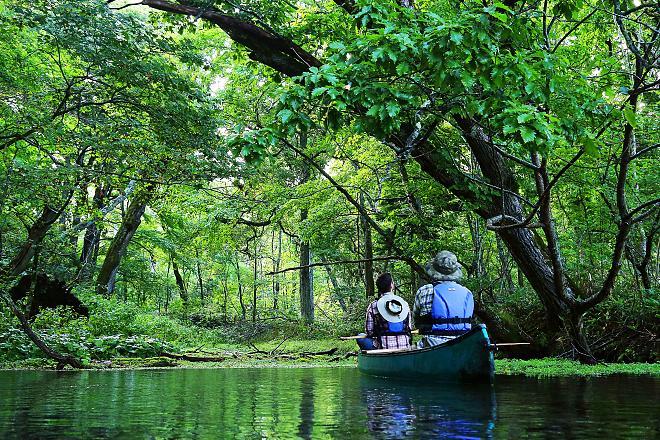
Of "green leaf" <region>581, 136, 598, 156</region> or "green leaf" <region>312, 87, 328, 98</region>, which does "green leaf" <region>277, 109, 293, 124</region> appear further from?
"green leaf" <region>581, 136, 598, 156</region>

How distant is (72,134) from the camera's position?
10547 millimetres

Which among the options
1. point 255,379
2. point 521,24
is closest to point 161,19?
point 255,379

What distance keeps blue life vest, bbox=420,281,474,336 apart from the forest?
3.17 feet

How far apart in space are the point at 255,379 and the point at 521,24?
18.4ft

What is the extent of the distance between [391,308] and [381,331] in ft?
1.60

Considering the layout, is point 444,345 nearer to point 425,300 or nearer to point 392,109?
point 425,300

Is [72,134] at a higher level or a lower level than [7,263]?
higher

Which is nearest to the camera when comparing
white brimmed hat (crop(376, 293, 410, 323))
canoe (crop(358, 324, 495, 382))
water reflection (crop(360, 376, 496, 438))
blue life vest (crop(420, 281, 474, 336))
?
water reflection (crop(360, 376, 496, 438))

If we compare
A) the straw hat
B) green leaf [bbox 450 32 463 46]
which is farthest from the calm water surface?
green leaf [bbox 450 32 463 46]

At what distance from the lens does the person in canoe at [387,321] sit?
8.59 metres

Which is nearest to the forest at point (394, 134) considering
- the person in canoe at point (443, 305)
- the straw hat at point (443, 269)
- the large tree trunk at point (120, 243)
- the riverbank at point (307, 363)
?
the riverbank at point (307, 363)

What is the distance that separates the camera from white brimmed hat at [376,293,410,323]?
8.56 meters

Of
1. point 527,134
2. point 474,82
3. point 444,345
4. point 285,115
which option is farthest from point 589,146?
point 285,115

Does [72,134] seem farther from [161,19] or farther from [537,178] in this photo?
[537,178]
